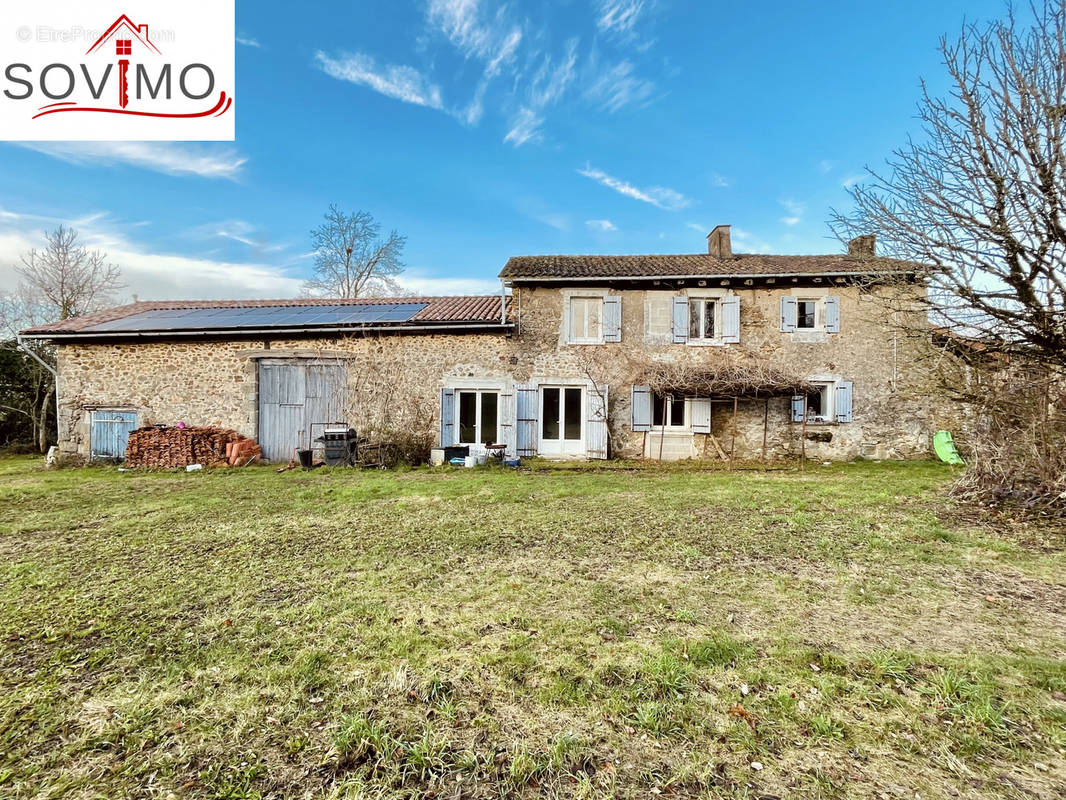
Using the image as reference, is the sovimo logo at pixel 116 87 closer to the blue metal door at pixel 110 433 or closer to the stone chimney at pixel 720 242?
the blue metal door at pixel 110 433

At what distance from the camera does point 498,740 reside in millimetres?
1770

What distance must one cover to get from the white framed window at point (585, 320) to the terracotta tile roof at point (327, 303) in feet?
5.54

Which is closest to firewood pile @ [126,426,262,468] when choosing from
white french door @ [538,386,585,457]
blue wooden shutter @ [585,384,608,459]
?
white french door @ [538,386,585,457]

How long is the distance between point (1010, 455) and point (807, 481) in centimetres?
292

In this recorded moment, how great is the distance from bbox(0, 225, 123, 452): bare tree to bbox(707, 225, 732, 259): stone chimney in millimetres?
21550

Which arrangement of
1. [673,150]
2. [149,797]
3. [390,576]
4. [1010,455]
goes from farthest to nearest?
[673,150] → [1010,455] → [390,576] → [149,797]

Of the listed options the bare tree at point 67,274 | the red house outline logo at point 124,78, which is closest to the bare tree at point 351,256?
the bare tree at point 67,274

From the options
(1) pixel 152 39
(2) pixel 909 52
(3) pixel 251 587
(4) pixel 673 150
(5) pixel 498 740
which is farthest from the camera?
(4) pixel 673 150

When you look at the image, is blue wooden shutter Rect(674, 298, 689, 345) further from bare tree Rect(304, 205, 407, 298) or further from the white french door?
bare tree Rect(304, 205, 407, 298)

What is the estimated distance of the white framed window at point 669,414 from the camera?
11.2m

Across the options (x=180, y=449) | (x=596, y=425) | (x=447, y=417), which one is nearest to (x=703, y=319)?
(x=596, y=425)

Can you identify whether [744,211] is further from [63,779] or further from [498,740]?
[63,779]

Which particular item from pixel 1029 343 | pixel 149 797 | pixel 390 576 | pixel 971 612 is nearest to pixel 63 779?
pixel 149 797

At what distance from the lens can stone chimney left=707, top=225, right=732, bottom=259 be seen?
1286 centimetres
